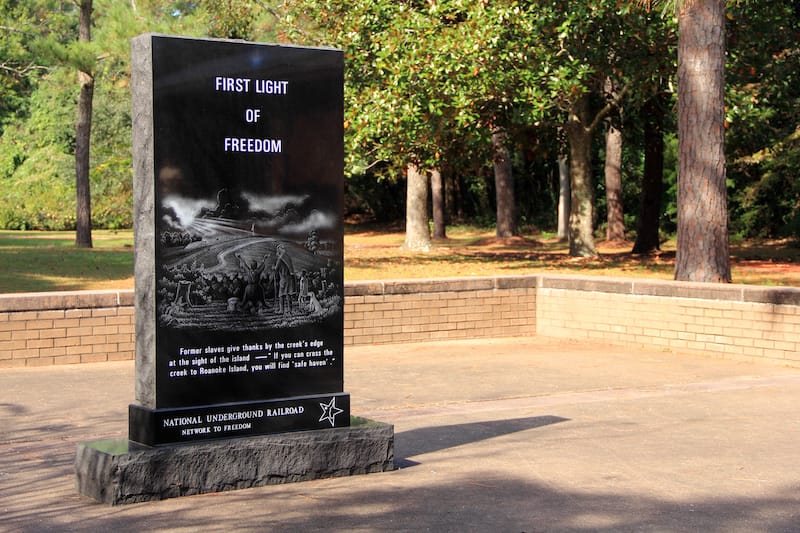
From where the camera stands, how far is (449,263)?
93.2 ft

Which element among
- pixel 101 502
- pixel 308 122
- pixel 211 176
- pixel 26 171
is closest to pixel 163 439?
pixel 101 502

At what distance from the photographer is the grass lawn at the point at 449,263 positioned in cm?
2298

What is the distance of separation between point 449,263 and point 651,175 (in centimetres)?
637

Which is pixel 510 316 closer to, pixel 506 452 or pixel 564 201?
pixel 506 452

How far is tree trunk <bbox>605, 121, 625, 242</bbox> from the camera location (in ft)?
120

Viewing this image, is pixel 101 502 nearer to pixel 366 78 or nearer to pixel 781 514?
pixel 781 514

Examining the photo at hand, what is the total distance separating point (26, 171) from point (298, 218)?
180 ft

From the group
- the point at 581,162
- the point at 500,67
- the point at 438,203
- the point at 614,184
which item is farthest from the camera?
the point at 438,203

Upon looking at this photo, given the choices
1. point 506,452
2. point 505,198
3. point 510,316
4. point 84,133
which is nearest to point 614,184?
point 505,198

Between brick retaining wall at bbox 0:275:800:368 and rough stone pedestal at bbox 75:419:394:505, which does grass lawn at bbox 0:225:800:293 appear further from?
rough stone pedestal at bbox 75:419:394:505

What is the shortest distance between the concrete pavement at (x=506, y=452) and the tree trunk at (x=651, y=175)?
691 inches

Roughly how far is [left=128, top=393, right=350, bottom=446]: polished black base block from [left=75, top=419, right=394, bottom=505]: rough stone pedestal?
60 mm

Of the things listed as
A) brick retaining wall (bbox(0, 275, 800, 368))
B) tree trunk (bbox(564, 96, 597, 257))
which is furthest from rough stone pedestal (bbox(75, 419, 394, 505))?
tree trunk (bbox(564, 96, 597, 257))

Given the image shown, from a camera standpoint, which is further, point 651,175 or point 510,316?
point 651,175
